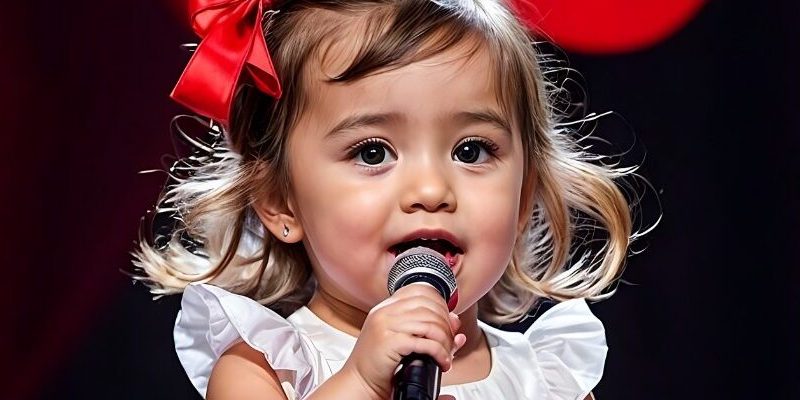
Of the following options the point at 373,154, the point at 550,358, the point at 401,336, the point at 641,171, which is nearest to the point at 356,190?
the point at 373,154

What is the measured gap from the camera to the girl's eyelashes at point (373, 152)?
1263mm

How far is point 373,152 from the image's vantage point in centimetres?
127

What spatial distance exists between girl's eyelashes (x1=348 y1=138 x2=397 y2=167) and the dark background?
1.98 ft

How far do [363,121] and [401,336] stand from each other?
28cm

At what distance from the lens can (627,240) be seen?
156 cm

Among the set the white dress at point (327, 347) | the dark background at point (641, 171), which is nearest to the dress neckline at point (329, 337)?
the white dress at point (327, 347)

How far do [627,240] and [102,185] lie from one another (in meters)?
0.70

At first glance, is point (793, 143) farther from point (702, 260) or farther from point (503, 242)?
point (503, 242)

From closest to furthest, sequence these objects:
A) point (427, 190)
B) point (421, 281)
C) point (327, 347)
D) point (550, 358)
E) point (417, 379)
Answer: point (417, 379) → point (421, 281) → point (427, 190) → point (327, 347) → point (550, 358)

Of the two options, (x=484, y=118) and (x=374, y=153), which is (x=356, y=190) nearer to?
(x=374, y=153)

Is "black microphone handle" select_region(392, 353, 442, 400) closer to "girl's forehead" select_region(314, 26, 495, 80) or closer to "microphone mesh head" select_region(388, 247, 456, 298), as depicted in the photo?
"microphone mesh head" select_region(388, 247, 456, 298)

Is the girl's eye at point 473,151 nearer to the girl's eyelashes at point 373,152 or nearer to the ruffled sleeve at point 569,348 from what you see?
the girl's eyelashes at point 373,152

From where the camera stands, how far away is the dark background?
180cm

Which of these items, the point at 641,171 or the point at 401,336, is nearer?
the point at 401,336
